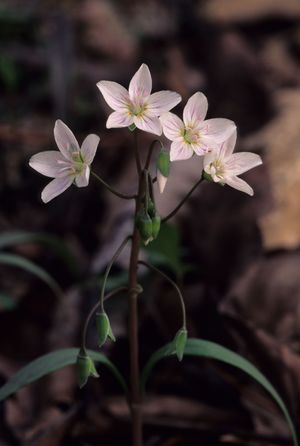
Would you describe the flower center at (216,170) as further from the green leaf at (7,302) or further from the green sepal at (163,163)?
the green leaf at (7,302)

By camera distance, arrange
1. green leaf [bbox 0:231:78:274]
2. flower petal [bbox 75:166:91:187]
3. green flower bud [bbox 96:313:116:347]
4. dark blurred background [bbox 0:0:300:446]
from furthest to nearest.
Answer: green leaf [bbox 0:231:78:274]
dark blurred background [bbox 0:0:300:446]
green flower bud [bbox 96:313:116:347]
flower petal [bbox 75:166:91:187]

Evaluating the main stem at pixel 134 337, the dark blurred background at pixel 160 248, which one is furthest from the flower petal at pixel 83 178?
the dark blurred background at pixel 160 248

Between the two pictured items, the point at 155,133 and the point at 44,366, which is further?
the point at 44,366

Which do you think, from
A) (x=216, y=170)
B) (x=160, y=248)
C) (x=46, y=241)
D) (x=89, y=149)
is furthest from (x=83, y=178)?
(x=46, y=241)

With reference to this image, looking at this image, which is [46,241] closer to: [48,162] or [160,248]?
[160,248]

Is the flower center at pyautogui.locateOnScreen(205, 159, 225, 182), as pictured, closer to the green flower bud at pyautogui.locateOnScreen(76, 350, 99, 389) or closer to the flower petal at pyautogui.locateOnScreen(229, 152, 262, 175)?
the flower petal at pyautogui.locateOnScreen(229, 152, 262, 175)

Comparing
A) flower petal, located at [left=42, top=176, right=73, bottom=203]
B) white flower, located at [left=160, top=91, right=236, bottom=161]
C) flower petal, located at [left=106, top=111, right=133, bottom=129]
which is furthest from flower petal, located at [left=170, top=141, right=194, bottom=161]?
flower petal, located at [left=42, top=176, right=73, bottom=203]
